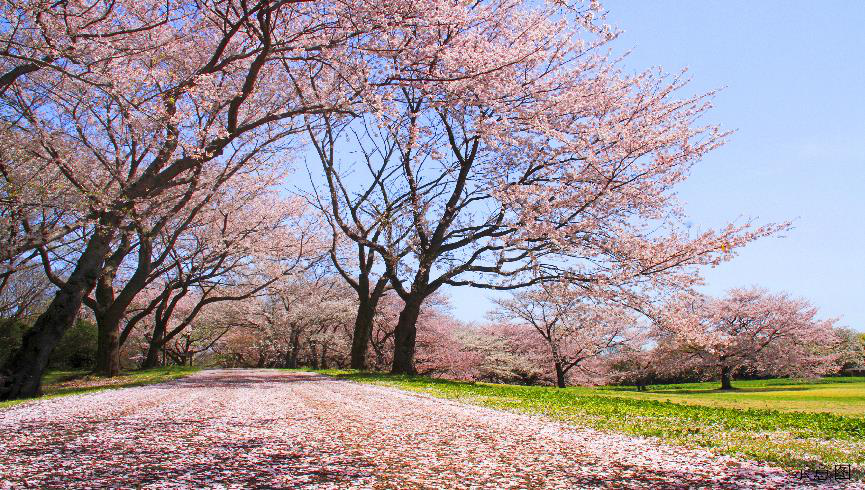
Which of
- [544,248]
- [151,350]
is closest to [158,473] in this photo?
[544,248]

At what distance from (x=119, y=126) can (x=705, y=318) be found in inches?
1370

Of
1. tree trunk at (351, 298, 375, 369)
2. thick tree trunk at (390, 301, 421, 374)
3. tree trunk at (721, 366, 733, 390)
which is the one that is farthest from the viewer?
tree trunk at (721, 366, 733, 390)

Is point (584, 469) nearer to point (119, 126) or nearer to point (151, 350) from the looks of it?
point (119, 126)

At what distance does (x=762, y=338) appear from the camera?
105ft

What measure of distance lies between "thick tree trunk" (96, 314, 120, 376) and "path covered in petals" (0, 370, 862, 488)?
15354 mm

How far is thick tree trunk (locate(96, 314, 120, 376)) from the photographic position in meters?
21.0

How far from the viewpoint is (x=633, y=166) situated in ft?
49.3

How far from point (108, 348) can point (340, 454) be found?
830 inches

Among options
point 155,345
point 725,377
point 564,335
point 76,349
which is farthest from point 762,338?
point 76,349

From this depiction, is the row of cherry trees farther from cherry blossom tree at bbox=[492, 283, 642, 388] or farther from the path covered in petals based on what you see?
cherry blossom tree at bbox=[492, 283, 642, 388]

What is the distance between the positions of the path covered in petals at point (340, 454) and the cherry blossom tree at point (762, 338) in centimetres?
2850

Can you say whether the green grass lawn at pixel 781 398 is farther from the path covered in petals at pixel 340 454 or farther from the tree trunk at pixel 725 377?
the path covered in petals at pixel 340 454

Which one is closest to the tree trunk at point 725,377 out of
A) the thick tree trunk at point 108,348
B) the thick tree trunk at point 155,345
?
the thick tree trunk at point 108,348

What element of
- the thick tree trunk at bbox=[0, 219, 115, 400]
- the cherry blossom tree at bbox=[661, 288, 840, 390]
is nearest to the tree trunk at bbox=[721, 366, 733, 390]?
the cherry blossom tree at bbox=[661, 288, 840, 390]
